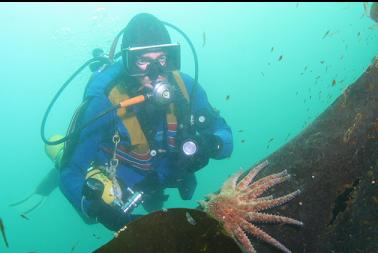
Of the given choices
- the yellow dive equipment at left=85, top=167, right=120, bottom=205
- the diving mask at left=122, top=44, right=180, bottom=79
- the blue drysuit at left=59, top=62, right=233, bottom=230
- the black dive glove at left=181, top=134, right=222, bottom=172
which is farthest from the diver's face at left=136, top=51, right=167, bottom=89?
the yellow dive equipment at left=85, top=167, right=120, bottom=205

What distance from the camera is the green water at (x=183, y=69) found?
1923 inches

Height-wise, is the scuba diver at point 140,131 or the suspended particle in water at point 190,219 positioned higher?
the scuba diver at point 140,131

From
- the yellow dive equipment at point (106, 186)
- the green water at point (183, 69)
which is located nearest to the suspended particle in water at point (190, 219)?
the yellow dive equipment at point (106, 186)

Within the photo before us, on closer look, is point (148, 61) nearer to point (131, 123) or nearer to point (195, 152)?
point (131, 123)

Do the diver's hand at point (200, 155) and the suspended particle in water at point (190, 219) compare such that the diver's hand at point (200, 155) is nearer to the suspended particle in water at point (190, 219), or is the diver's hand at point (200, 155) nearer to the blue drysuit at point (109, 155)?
the blue drysuit at point (109, 155)

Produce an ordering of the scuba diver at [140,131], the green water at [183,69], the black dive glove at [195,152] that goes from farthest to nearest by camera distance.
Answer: the green water at [183,69] < the scuba diver at [140,131] < the black dive glove at [195,152]

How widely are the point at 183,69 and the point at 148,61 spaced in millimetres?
47100

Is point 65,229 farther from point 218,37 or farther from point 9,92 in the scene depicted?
point 218,37

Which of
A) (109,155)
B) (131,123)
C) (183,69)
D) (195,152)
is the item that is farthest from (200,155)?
(183,69)

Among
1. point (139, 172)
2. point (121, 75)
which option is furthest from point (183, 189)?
point (121, 75)

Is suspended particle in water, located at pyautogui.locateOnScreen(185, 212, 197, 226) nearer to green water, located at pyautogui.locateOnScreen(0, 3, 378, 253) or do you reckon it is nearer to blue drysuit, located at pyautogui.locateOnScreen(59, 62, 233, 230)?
blue drysuit, located at pyautogui.locateOnScreen(59, 62, 233, 230)

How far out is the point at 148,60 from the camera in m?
5.66

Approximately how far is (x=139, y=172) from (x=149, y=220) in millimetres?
3649

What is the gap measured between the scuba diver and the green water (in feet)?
29.8
